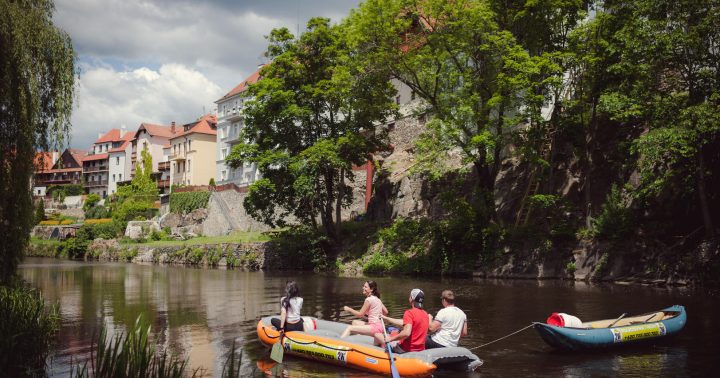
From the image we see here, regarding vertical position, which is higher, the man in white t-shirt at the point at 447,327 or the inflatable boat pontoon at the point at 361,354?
the man in white t-shirt at the point at 447,327

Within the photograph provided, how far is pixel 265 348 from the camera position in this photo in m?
12.9

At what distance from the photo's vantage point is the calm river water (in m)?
11.2

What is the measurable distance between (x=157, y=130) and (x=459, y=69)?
77021 millimetres

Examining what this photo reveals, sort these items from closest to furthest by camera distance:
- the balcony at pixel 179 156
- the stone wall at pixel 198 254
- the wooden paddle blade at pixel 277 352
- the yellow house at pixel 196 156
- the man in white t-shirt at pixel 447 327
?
the man in white t-shirt at pixel 447 327, the wooden paddle blade at pixel 277 352, the stone wall at pixel 198 254, the yellow house at pixel 196 156, the balcony at pixel 179 156

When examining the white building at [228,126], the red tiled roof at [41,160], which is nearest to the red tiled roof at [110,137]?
the white building at [228,126]

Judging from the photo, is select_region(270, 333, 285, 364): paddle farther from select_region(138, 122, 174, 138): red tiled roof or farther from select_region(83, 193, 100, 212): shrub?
select_region(138, 122, 174, 138): red tiled roof

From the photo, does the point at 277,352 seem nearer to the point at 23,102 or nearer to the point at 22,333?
the point at 22,333

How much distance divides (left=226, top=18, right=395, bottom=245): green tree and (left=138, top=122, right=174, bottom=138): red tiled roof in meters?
63.8

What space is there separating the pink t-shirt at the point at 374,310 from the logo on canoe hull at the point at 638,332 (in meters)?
4.66

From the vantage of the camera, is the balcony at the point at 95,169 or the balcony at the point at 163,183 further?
the balcony at the point at 95,169

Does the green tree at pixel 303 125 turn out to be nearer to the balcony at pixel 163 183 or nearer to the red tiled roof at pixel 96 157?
the balcony at pixel 163 183

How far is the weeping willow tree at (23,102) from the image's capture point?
12.2 metres

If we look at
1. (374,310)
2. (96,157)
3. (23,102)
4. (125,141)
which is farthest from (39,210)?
(374,310)

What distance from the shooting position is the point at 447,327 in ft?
35.9
